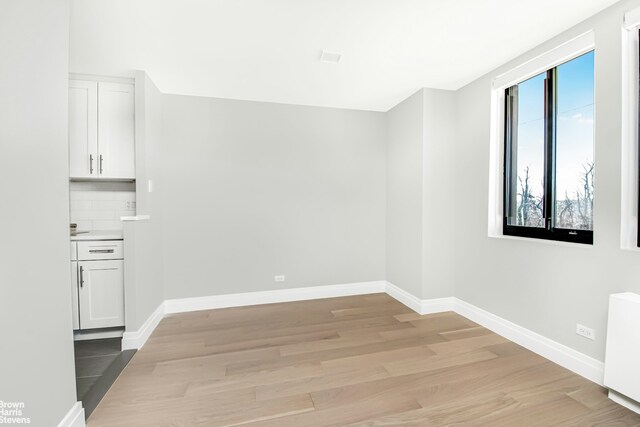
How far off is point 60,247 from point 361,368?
2.07 metres

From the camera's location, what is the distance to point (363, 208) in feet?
12.9

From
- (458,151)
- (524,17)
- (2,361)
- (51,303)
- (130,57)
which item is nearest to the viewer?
(2,361)

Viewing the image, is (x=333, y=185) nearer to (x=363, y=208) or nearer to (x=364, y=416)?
(x=363, y=208)

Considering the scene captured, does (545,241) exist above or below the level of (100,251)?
above

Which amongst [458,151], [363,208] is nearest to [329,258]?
[363,208]

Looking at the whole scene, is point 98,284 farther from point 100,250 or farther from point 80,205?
point 80,205

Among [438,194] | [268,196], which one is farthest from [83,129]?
[438,194]

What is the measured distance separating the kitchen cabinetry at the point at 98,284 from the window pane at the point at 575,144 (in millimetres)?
3910

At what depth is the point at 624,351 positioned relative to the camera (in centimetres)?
166

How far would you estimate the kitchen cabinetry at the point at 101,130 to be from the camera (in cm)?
279

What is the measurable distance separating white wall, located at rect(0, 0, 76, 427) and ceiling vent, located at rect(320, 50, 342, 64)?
5.65 ft

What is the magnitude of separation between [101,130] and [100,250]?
4.04 feet

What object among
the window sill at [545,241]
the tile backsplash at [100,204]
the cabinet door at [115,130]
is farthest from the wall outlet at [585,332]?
the tile backsplash at [100,204]

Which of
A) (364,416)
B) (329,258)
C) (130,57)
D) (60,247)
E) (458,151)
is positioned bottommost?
(364,416)
